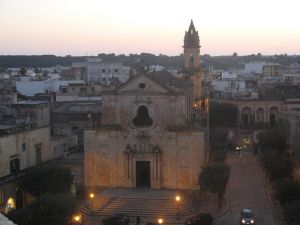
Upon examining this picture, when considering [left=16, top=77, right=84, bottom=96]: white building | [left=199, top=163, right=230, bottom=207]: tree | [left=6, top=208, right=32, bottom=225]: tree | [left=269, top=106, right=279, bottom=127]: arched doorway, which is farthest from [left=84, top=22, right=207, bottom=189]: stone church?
[left=16, top=77, right=84, bottom=96]: white building

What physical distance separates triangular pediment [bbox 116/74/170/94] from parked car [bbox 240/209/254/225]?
9.79 metres

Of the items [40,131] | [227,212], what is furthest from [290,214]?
[40,131]

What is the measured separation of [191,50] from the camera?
207 ft

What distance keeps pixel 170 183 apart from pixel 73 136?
12.5 m

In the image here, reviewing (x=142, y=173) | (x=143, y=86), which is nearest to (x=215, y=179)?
(x=142, y=173)

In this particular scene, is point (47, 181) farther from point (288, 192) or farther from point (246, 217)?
point (288, 192)

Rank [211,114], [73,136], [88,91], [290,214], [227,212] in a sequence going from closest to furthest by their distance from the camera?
[290,214], [227,212], [73,136], [211,114], [88,91]

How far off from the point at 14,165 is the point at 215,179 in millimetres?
12135

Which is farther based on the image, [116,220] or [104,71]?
[104,71]

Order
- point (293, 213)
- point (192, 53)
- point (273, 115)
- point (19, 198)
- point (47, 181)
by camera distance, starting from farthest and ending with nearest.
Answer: point (273, 115) < point (192, 53) < point (19, 198) < point (47, 181) < point (293, 213)

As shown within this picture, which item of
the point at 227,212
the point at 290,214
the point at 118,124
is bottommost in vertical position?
the point at 227,212

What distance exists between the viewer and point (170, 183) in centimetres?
3694

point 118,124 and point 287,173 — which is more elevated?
point 118,124

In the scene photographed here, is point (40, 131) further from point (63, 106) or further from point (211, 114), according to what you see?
point (211, 114)
